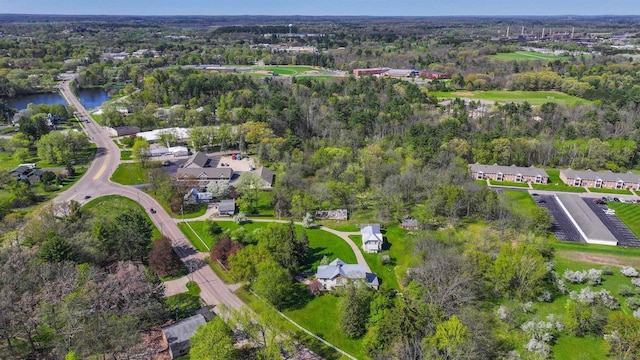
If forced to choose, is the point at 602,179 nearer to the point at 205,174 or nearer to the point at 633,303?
the point at 633,303

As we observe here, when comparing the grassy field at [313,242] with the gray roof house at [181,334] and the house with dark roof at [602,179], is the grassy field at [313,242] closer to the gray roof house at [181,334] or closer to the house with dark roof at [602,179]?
the gray roof house at [181,334]

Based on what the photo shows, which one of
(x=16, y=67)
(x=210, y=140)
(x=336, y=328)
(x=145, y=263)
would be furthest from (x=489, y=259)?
(x=16, y=67)

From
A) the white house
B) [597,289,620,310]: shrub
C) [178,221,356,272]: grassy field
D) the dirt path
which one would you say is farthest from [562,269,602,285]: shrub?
[178,221,356,272]: grassy field

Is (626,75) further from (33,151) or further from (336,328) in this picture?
(33,151)

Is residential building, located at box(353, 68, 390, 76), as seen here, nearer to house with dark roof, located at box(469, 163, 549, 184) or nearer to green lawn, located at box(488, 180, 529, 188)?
house with dark roof, located at box(469, 163, 549, 184)

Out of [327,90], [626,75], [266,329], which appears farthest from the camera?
[626,75]

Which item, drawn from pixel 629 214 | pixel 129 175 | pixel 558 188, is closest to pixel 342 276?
pixel 629 214
